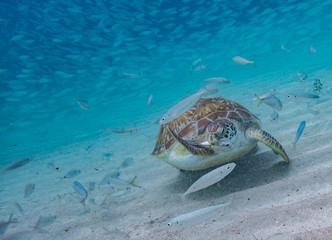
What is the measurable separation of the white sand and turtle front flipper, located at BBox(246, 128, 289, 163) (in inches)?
7.9

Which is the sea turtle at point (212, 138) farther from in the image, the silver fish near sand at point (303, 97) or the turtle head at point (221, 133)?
the silver fish near sand at point (303, 97)

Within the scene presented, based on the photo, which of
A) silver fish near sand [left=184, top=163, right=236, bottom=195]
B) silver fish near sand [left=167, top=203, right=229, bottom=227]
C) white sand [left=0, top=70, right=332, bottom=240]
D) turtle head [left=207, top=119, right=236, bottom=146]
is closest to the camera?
silver fish near sand [left=167, top=203, right=229, bottom=227]

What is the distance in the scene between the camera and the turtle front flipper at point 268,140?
109 inches

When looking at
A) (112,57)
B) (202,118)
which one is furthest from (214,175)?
(112,57)

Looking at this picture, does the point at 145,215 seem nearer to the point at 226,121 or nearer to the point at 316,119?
the point at 226,121

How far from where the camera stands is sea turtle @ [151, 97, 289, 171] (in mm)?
2766

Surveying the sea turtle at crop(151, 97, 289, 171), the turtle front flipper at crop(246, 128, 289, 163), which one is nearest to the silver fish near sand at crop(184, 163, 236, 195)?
the sea turtle at crop(151, 97, 289, 171)

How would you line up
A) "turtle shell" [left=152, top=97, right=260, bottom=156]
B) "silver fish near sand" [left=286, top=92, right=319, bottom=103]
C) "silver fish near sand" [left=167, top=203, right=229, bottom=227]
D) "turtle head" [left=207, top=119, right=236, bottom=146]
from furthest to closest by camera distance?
"silver fish near sand" [left=286, top=92, right=319, bottom=103] → "turtle shell" [left=152, top=97, right=260, bottom=156] → "turtle head" [left=207, top=119, right=236, bottom=146] → "silver fish near sand" [left=167, top=203, right=229, bottom=227]

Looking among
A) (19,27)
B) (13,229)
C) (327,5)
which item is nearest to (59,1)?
(19,27)

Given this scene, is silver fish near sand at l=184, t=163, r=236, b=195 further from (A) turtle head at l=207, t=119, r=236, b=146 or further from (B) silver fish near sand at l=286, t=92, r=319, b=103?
(B) silver fish near sand at l=286, t=92, r=319, b=103

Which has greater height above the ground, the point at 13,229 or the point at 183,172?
the point at 183,172

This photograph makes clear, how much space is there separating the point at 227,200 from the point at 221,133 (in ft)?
2.52

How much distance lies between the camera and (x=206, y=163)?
2910mm

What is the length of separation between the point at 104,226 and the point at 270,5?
25411mm
